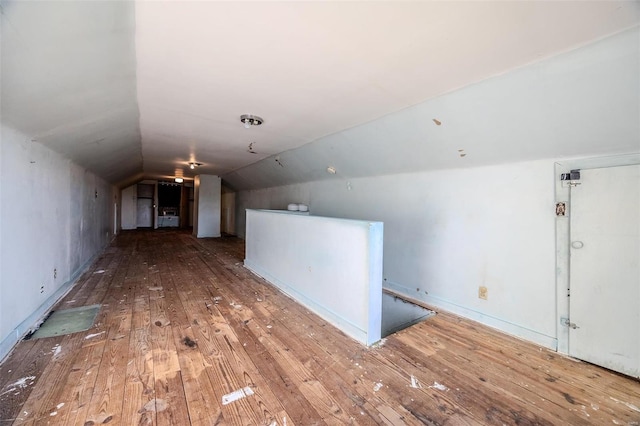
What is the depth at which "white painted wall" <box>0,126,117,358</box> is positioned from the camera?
1.83 m

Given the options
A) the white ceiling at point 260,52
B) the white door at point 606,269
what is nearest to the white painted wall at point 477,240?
the white door at point 606,269

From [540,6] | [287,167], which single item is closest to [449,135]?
[540,6]

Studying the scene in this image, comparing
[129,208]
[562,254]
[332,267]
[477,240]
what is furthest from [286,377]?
[129,208]

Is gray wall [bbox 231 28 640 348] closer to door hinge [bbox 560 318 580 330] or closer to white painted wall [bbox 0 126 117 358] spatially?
door hinge [bbox 560 318 580 330]

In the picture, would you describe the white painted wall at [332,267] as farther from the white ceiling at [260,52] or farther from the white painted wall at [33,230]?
the white painted wall at [33,230]

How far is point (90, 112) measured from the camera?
2172 millimetres

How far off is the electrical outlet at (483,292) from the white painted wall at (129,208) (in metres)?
12.4

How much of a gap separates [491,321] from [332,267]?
165cm

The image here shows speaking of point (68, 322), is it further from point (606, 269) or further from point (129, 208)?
point (129, 208)

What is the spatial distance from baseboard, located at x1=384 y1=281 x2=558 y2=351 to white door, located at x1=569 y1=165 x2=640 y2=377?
0.16m

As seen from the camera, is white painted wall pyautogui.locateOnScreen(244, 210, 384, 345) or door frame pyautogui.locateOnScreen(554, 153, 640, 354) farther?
white painted wall pyautogui.locateOnScreen(244, 210, 384, 345)

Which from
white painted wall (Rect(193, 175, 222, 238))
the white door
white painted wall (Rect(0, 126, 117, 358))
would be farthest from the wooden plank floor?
white painted wall (Rect(193, 175, 222, 238))

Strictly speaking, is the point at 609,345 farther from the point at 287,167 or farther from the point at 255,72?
the point at 287,167

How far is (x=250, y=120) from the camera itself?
2.71 meters
